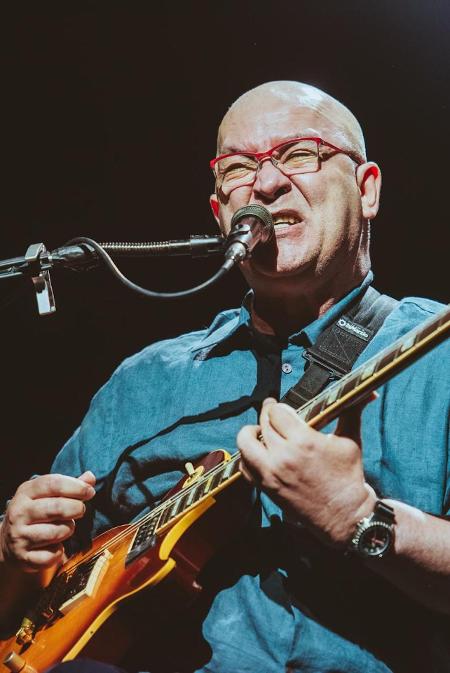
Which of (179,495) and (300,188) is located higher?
(300,188)

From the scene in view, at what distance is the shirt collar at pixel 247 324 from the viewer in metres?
2.12

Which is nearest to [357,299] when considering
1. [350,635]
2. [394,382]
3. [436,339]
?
[394,382]

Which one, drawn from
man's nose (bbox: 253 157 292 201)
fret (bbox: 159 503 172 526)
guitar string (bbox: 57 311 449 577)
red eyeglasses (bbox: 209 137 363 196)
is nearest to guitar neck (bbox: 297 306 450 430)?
guitar string (bbox: 57 311 449 577)

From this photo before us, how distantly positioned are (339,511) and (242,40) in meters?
2.51

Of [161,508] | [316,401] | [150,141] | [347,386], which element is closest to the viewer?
[347,386]

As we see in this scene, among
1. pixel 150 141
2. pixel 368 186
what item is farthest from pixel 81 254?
pixel 150 141

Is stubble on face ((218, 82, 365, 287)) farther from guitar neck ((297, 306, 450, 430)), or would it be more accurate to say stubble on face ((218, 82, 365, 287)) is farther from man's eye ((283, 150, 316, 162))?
guitar neck ((297, 306, 450, 430))

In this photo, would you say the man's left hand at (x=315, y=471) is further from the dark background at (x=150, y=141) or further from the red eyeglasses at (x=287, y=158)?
the dark background at (x=150, y=141)

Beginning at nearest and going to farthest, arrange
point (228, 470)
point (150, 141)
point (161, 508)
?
point (228, 470) < point (161, 508) < point (150, 141)

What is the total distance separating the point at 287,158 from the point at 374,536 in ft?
4.75

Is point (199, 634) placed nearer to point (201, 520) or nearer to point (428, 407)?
point (201, 520)

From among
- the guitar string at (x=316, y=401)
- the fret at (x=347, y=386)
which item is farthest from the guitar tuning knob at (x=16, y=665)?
the fret at (x=347, y=386)

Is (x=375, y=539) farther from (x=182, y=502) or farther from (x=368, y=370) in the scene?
(x=182, y=502)

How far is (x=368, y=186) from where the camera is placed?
2357 mm
